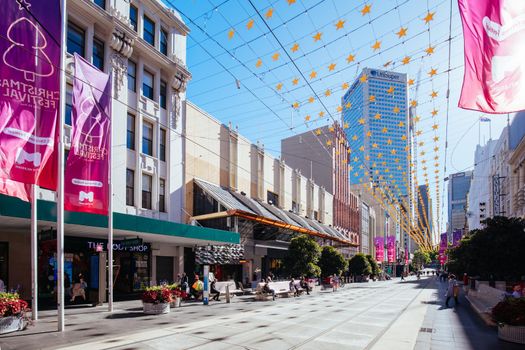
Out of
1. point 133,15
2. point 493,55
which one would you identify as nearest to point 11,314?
point 493,55

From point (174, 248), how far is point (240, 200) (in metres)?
7.49

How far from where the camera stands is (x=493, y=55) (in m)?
8.00

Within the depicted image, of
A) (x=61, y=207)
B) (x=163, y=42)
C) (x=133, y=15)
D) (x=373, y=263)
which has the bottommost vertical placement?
(x=373, y=263)

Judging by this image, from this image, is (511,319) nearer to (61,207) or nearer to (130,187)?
(61,207)

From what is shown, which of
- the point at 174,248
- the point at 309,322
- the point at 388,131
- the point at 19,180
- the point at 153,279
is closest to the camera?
the point at 19,180

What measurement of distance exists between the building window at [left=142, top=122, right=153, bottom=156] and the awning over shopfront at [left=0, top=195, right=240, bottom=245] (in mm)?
5622

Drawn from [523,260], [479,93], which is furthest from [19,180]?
[523,260]

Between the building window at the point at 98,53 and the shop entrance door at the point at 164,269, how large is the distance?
482 inches

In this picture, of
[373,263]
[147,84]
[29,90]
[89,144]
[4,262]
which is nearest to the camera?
[29,90]

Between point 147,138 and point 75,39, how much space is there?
7.23 meters

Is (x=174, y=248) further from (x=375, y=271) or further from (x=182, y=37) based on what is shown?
(x=375, y=271)

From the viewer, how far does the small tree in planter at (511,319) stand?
1271cm

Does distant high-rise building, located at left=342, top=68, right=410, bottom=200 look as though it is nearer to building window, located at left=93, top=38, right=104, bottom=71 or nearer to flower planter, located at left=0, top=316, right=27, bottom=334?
flower planter, located at left=0, top=316, right=27, bottom=334

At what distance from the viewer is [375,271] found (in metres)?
73.7
